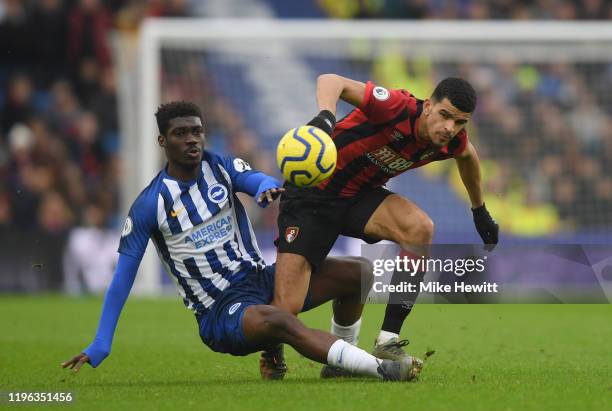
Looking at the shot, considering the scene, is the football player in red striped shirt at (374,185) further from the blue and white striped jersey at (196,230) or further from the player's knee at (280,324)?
the player's knee at (280,324)

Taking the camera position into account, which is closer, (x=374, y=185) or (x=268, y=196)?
(x=268, y=196)

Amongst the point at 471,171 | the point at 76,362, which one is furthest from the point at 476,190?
the point at 76,362

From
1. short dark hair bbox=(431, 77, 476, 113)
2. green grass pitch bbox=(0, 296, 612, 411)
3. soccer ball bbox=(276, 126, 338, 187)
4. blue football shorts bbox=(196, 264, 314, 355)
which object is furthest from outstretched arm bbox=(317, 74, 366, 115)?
green grass pitch bbox=(0, 296, 612, 411)

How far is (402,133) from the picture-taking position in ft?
23.9

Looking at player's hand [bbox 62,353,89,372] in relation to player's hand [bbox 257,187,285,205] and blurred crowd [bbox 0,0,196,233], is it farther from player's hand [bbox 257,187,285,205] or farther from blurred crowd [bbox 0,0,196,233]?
blurred crowd [bbox 0,0,196,233]

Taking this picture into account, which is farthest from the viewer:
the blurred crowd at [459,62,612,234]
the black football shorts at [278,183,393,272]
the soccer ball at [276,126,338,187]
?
the blurred crowd at [459,62,612,234]

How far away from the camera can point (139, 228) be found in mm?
6887

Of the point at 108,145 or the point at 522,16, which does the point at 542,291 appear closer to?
the point at 522,16

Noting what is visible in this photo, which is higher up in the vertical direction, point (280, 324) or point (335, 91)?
point (335, 91)

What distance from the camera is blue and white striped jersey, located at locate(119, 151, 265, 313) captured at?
6.97 m

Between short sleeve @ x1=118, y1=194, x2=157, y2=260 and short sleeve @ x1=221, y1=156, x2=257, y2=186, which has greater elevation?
short sleeve @ x1=221, y1=156, x2=257, y2=186

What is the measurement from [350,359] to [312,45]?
34.9 feet

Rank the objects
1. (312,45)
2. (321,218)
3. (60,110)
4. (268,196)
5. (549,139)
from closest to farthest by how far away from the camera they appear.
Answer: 1. (268,196)
2. (321,218)
3. (549,139)
4. (312,45)
5. (60,110)

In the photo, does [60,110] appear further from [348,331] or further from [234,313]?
[234,313]
